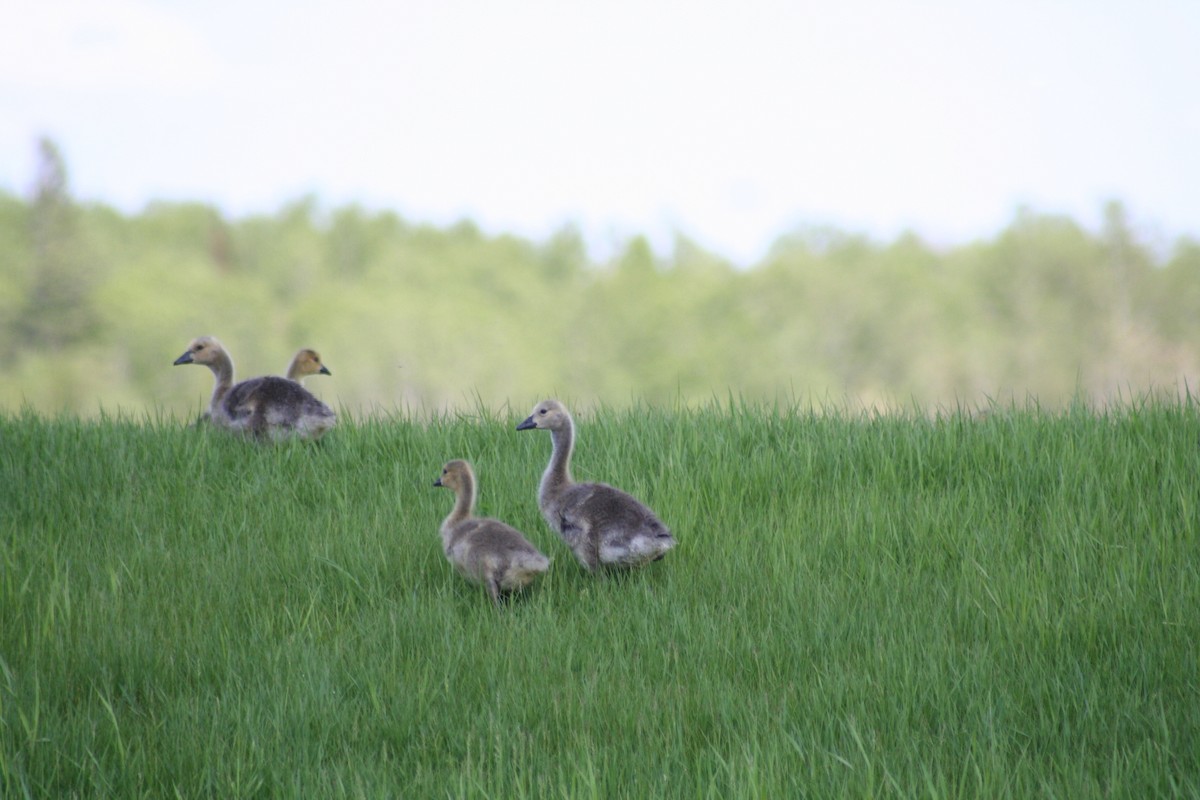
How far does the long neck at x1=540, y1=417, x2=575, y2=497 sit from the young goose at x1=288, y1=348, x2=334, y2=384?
4.22 metres

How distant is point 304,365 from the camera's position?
1088cm

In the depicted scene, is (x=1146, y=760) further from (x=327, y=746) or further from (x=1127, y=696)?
(x=327, y=746)

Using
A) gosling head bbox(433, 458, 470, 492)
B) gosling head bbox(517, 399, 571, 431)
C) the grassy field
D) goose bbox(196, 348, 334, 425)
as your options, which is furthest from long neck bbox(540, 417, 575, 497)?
goose bbox(196, 348, 334, 425)

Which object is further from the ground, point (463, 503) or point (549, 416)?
point (549, 416)

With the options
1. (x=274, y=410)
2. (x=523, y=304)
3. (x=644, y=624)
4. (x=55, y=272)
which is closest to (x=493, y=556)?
(x=644, y=624)

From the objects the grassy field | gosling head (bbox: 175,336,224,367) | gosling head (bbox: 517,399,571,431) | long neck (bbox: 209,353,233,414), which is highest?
gosling head (bbox: 175,336,224,367)

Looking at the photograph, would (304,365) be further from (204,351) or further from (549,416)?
(549,416)

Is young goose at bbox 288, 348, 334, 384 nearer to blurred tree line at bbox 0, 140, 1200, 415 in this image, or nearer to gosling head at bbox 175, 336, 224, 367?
gosling head at bbox 175, 336, 224, 367

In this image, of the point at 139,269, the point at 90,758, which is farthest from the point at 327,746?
the point at 139,269

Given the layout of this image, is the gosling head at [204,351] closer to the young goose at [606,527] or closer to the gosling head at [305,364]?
the gosling head at [305,364]

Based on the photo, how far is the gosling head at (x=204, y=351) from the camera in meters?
10.8

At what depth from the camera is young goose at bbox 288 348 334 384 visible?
35.4 ft

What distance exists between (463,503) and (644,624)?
1739 mm

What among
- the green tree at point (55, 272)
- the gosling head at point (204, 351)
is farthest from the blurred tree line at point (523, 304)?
the gosling head at point (204, 351)
